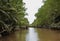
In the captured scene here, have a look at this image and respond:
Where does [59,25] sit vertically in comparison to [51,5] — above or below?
below

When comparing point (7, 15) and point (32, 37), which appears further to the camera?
point (7, 15)

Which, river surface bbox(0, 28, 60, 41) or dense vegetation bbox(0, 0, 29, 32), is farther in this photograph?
dense vegetation bbox(0, 0, 29, 32)

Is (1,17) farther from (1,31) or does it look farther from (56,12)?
(56,12)

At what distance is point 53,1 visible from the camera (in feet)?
156

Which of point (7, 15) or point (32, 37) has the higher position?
point (7, 15)

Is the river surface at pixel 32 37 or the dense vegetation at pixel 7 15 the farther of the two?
the dense vegetation at pixel 7 15

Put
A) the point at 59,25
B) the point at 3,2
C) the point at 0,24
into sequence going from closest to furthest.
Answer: the point at 0,24 < the point at 3,2 < the point at 59,25

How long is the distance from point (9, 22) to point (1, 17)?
4.94m

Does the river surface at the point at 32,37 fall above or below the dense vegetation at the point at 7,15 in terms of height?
below

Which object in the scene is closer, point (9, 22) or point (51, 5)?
point (9, 22)

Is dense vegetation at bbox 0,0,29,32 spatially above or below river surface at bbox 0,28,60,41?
above

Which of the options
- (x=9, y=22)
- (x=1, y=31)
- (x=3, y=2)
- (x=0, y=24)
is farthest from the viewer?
(x=9, y=22)

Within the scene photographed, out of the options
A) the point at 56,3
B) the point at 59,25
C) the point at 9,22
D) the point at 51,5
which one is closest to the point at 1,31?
the point at 9,22

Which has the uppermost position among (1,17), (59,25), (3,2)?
(3,2)
